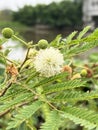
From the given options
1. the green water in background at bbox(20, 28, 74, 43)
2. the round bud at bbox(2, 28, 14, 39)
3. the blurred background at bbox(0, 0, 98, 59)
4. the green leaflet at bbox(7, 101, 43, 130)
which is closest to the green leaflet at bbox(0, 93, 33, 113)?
the green leaflet at bbox(7, 101, 43, 130)

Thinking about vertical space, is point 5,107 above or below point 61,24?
below

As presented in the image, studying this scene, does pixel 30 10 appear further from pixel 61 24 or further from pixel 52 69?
pixel 52 69

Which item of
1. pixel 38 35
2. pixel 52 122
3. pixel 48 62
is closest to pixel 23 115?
pixel 52 122

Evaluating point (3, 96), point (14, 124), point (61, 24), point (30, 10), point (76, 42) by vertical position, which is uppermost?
point (30, 10)

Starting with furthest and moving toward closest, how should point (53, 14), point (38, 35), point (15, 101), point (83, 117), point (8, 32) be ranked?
point (53, 14), point (38, 35), point (8, 32), point (15, 101), point (83, 117)

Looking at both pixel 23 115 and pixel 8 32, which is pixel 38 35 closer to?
pixel 8 32

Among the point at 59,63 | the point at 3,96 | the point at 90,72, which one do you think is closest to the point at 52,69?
the point at 59,63
